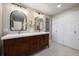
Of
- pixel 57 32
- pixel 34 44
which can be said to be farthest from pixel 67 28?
pixel 34 44

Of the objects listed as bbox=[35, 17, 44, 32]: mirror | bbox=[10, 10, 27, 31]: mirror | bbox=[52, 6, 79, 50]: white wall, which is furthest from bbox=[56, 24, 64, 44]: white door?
bbox=[10, 10, 27, 31]: mirror

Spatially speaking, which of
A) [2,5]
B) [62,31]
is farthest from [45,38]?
[2,5]

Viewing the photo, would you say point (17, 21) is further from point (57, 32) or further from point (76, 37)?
point (76, 37)

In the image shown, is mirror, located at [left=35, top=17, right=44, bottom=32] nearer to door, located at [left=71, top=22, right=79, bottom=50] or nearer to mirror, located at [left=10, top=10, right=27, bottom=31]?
mirror, located at [left=10, top=10, right=27, bottom=31]

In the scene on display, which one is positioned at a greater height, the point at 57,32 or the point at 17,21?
the point at 17,21

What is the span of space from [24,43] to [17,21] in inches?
31.7

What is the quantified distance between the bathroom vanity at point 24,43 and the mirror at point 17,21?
0.36 m

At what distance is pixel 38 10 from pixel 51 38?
1166mm

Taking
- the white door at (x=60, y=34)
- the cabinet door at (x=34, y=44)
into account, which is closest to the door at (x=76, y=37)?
the white door at (x=60, y=34)

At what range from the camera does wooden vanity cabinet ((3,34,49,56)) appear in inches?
84.4

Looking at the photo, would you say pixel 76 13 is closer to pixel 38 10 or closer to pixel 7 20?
pixel 38 10

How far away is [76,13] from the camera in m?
3.53

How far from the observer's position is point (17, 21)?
114 inches

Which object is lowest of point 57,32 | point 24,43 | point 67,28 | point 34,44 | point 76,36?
point 34,44
